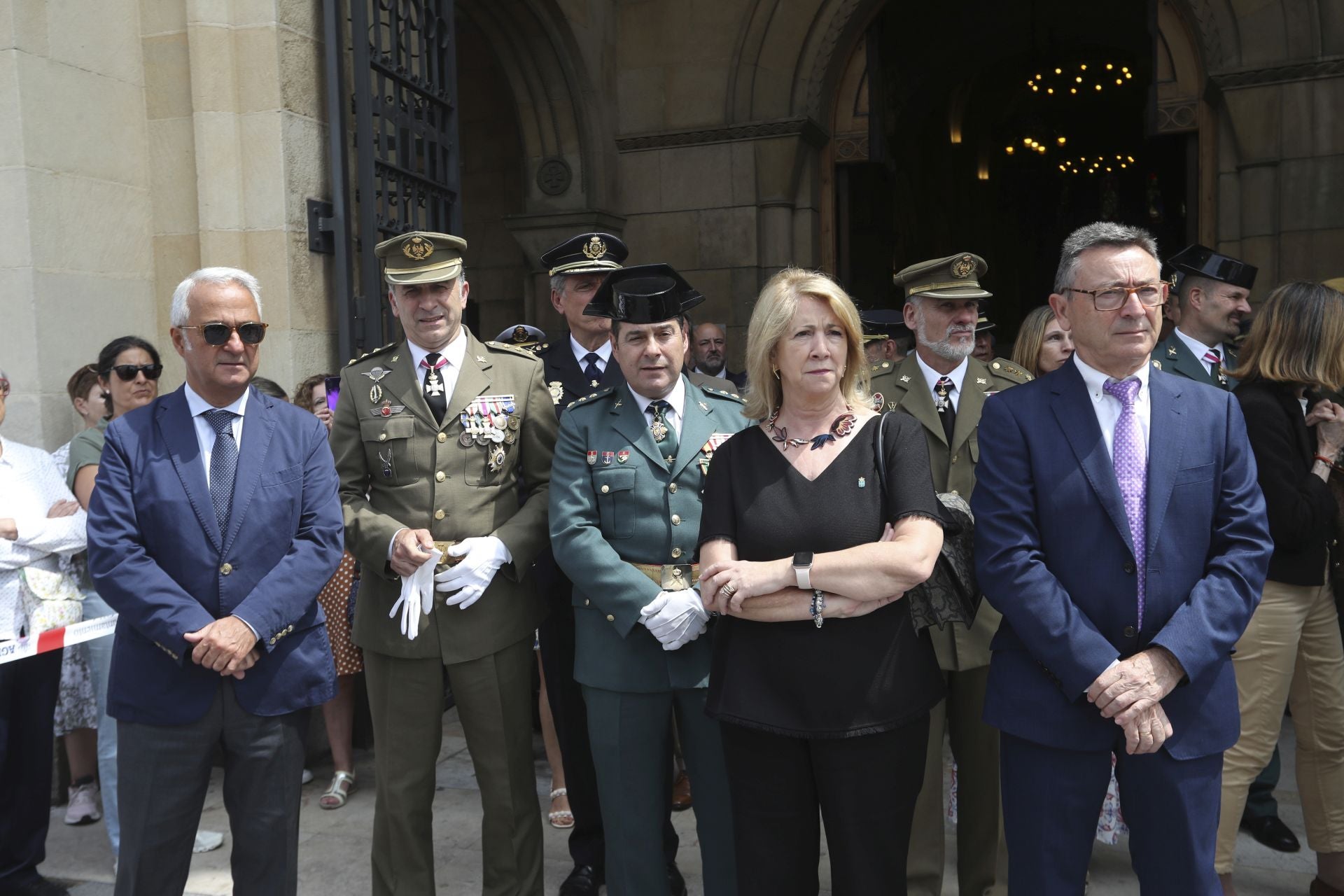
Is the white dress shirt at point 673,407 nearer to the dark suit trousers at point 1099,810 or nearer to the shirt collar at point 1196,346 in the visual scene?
the dark suit trousers at point 1099,810

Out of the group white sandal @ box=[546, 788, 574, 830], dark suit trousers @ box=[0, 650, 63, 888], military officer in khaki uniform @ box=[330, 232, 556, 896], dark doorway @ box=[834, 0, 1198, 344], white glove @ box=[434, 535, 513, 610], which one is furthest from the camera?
dark doorway @ box=[834, 0, 1198, 344]

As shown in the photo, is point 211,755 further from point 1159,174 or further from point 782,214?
point 1159,174

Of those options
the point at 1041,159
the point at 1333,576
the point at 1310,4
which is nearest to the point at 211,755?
the point at 1333,576

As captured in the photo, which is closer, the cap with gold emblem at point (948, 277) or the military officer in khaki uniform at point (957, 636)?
the military officer in khaki uniform at point (957, 636)

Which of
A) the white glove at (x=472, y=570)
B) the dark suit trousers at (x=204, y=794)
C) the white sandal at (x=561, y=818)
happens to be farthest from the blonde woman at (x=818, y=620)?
the white sandal at (x=561, y=818)

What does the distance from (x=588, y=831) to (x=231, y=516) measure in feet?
5.77

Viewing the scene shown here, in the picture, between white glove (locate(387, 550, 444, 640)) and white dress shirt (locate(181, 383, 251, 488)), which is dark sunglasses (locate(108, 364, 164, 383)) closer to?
white dress shirt (locate(181, 383, 251, 488))

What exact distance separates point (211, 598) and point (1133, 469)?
232cm

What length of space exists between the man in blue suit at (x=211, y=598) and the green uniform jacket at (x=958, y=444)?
1.77 m

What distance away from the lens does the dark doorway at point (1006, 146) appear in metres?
9.71

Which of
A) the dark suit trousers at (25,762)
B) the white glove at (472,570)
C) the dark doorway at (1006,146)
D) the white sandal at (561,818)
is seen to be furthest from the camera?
the dark doorway at (1006,146)

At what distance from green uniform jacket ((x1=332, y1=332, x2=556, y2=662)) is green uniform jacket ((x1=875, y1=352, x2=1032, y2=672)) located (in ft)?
3.95

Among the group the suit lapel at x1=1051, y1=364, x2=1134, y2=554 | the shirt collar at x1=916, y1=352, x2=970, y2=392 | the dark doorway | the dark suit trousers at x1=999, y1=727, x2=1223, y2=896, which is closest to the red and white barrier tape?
the shirt collar at x1=916, y1=352, x2=970, y2=392

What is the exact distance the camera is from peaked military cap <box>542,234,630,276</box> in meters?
4.20
